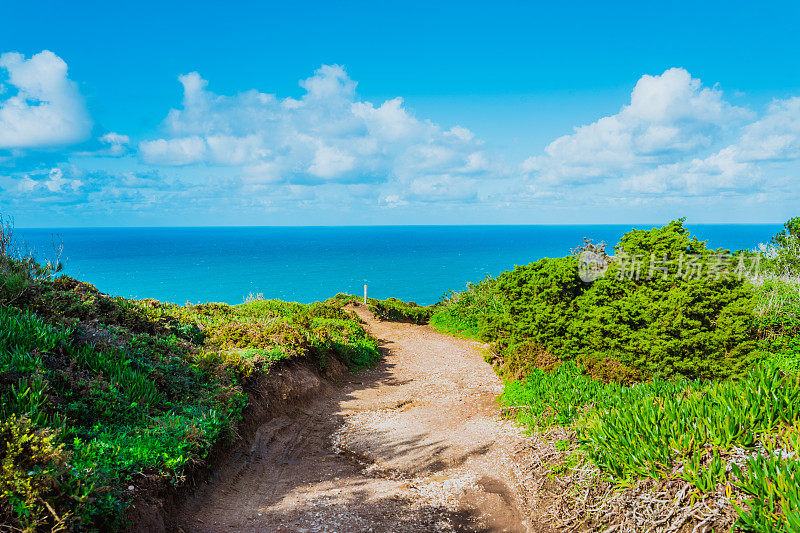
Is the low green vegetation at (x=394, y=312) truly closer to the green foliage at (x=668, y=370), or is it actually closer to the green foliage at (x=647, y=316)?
the green foliage at (x=668, y=370)

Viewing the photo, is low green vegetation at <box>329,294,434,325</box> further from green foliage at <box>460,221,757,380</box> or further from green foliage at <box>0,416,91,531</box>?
green foliage at <box>0,416,91,531</box>

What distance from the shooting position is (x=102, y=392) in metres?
5.92

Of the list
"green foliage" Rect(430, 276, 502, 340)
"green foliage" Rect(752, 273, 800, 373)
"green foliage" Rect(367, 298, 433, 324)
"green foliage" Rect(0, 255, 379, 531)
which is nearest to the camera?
"green foliage" Rect(0, 255, 379, 531)

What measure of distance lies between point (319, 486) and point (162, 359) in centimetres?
400

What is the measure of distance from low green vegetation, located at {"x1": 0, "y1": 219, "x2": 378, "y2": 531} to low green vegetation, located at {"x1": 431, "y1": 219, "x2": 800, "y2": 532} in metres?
5.10

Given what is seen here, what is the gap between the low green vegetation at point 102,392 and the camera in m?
3.91

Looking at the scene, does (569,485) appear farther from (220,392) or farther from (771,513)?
(220,392)

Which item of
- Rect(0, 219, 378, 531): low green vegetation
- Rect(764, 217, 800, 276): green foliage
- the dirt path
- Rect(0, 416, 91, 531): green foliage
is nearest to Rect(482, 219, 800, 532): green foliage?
the dirt path

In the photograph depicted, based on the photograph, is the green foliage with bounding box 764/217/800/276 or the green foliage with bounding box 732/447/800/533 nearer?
the green foliage with bounding box 732/447/800/533

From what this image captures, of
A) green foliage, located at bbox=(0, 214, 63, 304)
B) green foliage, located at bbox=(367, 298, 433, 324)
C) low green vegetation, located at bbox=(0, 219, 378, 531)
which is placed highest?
green foliage, located at bbox=(0, 214, 63, 304)

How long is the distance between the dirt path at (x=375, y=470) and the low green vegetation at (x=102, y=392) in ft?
2.34

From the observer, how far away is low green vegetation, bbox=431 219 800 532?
4.46m

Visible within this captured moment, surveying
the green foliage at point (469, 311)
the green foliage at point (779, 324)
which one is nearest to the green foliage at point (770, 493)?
the green foliage at point (779, 324)

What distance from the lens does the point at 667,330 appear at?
9.20 m
